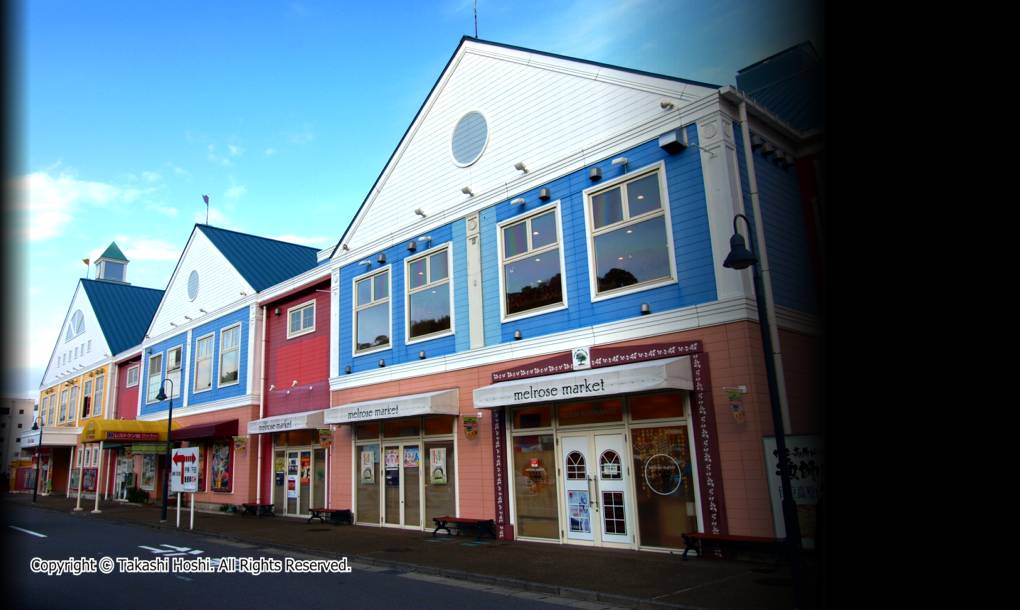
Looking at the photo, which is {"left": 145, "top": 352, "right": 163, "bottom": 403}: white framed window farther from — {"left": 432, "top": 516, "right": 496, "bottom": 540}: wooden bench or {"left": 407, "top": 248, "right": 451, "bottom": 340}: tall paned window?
{"left": 432, "top": 516, "right": 496, "bottom": 540}: wooden bench

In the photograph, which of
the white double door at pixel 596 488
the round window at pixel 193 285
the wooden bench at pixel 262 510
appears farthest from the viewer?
the round window at pixel 193 285

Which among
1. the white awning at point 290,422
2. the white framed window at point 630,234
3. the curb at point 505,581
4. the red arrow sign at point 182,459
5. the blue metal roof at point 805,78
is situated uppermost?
the white framed window at point 630,234

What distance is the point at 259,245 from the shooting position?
29391 millimetres

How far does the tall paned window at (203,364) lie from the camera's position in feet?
89.6

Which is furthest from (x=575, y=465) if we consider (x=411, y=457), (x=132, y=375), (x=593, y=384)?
(x=132, y=375)

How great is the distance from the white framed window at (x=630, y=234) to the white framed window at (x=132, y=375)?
30.4m

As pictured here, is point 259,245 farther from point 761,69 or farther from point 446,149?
point 761,69

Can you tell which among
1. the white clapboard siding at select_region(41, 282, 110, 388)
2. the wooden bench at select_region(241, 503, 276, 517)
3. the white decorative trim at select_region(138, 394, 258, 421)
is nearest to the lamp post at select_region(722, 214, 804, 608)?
the wooden bench at select_region(241, 503, 276, 517)

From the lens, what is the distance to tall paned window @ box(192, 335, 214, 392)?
2730 centimetres

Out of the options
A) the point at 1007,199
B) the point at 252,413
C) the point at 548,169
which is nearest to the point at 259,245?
the point at 252,413

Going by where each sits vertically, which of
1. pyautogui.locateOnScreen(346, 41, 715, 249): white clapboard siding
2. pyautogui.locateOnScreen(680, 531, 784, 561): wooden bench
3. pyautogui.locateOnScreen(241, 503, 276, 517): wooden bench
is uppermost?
pyautogui.locateOnScreen(346, 41, 715, 249): white clapboard siding

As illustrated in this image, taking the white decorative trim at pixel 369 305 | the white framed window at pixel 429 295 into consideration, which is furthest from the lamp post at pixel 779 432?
the white decorative trim at pixel 369 305

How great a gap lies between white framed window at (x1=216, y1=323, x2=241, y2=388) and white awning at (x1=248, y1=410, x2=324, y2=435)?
4283 millimetres

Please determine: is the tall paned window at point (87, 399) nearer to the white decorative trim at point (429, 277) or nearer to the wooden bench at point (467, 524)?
the white decorative trim at point (429, 277)
